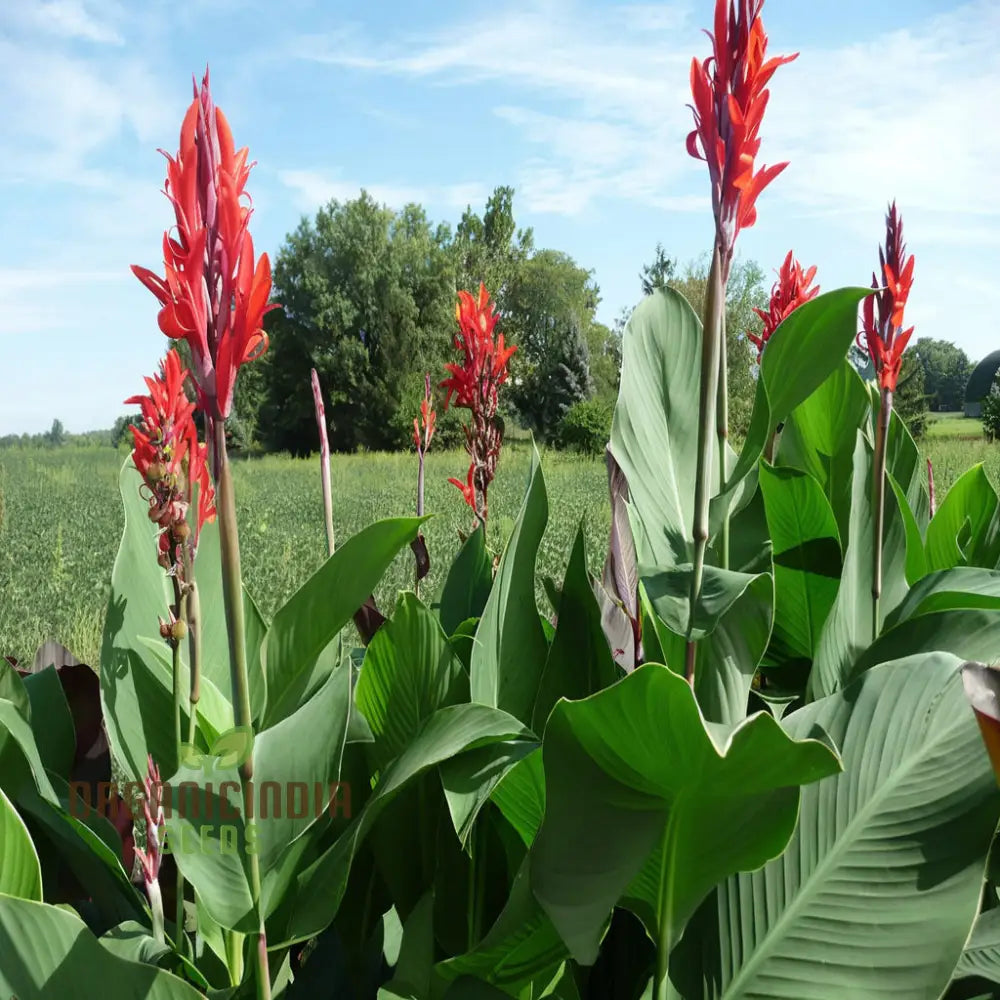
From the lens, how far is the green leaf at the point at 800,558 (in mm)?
1275

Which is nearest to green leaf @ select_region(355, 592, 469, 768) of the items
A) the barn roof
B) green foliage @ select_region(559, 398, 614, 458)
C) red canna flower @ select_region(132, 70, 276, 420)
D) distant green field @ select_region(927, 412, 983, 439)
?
red canna flower @ select_region(132, 70, 276, 420)

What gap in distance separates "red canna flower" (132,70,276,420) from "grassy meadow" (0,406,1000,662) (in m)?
0.24

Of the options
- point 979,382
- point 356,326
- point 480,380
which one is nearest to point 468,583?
point 480,380

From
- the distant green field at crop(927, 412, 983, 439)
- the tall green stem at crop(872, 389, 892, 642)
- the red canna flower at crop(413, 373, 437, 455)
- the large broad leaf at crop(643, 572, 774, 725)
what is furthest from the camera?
the distant green field at crop(927, 412, 983, 439)

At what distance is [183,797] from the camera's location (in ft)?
2.46

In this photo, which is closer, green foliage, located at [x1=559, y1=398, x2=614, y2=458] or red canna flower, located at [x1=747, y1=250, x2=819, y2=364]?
red canna flower, located at [x1=747, y1=250, x2=819, y2=364]

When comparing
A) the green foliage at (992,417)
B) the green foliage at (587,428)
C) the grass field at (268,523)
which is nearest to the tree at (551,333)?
the green foliage at (587,428)

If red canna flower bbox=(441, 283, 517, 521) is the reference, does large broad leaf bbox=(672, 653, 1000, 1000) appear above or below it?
below

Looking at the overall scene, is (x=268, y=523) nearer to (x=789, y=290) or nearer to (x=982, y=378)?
(x=789, y=290)

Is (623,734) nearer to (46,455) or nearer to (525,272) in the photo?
(46,455)

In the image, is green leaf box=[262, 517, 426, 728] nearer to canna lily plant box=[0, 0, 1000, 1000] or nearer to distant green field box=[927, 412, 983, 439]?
canna lily plant box=[0, 0, 1000, 1000]

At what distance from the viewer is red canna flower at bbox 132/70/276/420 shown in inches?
23.6

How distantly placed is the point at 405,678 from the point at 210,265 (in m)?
0.46

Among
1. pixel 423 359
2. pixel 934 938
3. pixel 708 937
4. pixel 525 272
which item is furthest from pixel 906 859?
pixel 525 272
